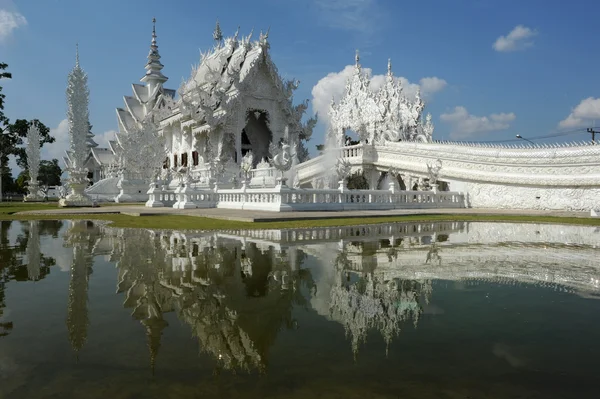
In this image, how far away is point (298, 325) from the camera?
320cm

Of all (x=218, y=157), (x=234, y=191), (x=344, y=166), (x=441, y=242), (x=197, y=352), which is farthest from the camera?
(x=218, y=157)

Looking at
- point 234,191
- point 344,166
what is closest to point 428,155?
point 344,166

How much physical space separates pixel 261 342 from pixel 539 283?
332 cm

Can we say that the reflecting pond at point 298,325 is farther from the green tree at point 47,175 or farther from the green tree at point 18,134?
the green tree at point 47,175

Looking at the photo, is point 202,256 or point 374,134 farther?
point 374,134

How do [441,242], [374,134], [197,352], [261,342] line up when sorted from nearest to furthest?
1. [197,352]
2. [261,342]
3. [441,242]
4. [374,134]

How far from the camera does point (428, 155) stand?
24.8m

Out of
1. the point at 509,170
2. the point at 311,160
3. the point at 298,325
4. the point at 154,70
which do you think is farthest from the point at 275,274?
the point at 154,70

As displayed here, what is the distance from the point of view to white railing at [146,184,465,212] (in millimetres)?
16125

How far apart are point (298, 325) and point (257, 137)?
1222 inches

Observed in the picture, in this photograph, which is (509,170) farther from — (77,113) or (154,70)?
(154,70)

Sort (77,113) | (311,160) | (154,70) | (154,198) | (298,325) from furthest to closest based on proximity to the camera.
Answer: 1. (154,70)
2. (311,160)
3. (77,113)
4. (154,198)
5. (298,325)

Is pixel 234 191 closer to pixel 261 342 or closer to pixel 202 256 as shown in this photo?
pixel 202 256

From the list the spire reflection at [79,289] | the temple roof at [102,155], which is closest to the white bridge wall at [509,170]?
the spire reflection at [79,289]
